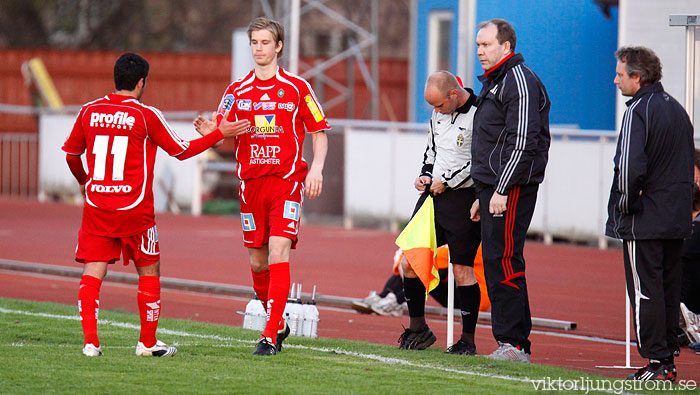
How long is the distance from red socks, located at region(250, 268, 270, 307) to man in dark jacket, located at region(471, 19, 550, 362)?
1.54 metres

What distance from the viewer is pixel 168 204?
80.7 ft

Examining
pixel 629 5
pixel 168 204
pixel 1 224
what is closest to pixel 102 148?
pixel 629 5

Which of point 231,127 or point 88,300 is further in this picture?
point 231,127

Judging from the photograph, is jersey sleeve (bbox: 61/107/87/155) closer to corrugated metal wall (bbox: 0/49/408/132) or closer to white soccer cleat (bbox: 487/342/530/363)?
white soccer cleat (bbox: 487/342/530/363)

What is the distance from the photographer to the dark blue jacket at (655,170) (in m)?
7.29

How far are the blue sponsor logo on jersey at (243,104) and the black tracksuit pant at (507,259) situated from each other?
166 cm

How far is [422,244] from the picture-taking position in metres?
8.38

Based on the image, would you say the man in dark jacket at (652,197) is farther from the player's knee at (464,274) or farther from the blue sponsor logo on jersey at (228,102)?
the blue sponsor logo on jersey at (228,102)

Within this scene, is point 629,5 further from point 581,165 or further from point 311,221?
point 311,221

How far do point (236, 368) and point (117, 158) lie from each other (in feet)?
4.93

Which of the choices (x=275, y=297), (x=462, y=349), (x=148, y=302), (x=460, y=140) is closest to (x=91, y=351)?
(x=148, y=302)

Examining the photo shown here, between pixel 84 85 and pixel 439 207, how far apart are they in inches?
1027

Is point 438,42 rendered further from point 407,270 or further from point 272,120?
point 272,120

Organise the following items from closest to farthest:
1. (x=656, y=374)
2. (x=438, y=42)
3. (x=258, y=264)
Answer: (x=656, y=374)
(x=258, y=264)
(x=438, y=42)
